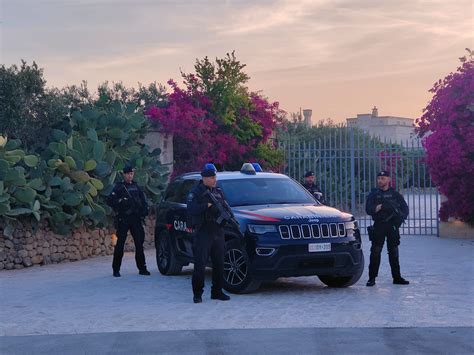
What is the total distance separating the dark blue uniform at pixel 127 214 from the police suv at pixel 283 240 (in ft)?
6.98

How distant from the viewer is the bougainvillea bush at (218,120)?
2214 cm

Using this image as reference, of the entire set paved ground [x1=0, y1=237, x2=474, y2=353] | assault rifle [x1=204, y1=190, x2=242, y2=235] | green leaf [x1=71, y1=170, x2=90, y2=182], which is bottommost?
paved ground [x1=0, y1=237, x2=474, y2=353]

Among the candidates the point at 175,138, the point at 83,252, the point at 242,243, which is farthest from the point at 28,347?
the point at 175,138

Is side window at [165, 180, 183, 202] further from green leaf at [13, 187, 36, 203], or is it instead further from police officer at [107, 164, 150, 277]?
green leaf at [13, 187, 36, 203]

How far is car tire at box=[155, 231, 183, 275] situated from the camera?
46.9ft

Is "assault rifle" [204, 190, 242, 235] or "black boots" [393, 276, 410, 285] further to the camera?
"black boots" [393, 276, 410, 285]

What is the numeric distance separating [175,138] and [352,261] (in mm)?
11232

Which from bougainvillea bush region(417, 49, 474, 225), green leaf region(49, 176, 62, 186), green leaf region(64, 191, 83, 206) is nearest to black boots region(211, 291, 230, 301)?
green leaf region(64, 191, 83, 206)

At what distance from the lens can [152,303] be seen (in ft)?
37.5

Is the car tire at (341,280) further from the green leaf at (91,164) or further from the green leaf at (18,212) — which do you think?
the green leaf at (91,164)

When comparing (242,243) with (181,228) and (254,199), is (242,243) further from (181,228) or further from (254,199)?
(181,228)

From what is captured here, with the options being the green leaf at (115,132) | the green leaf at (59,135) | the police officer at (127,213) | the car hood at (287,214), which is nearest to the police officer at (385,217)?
the car hood at (287,214)

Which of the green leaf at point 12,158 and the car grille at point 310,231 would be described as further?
the green leaf at point 12,158

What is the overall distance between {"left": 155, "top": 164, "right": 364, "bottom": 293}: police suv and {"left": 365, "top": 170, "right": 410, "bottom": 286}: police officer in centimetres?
57
